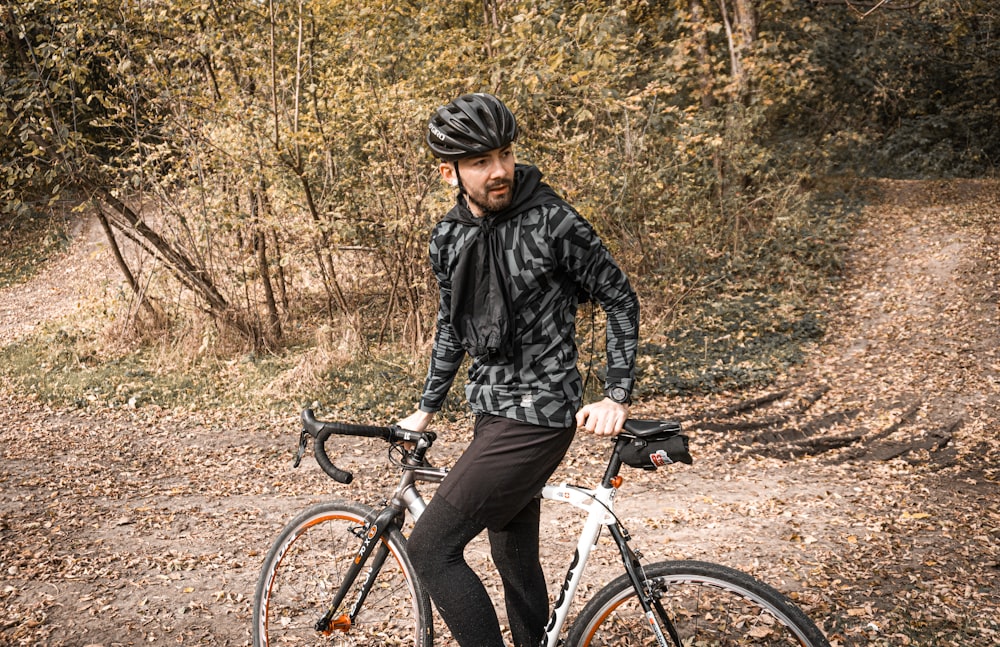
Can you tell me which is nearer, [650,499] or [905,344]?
Answer: [650,499]

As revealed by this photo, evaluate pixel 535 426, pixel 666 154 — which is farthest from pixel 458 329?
pixel 666 154

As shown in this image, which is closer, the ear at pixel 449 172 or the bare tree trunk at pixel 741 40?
the ear at pixel 449 172

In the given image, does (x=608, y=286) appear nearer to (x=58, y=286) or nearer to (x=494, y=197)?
(x=494, y=197)

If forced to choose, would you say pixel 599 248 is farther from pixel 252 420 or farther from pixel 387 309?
pixel 387 309

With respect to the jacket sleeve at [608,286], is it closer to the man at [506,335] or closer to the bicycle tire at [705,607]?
the man at [506,335]

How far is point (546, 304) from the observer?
2.10 m

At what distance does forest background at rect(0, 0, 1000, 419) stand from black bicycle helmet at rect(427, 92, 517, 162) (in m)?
4.61

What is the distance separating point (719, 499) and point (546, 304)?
12.4 ft

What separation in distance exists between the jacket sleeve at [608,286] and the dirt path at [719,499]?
2.05 m

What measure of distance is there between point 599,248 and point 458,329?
1.55 feet

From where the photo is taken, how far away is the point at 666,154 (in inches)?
389

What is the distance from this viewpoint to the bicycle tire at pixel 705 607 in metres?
1.86

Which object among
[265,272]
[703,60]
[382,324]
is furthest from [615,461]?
[703,60]

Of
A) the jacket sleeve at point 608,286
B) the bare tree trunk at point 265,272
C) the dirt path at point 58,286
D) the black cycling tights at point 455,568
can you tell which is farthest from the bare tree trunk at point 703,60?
the black cycling tights at point 455,568
